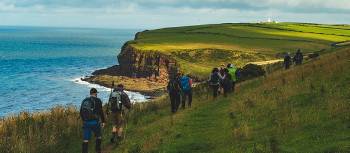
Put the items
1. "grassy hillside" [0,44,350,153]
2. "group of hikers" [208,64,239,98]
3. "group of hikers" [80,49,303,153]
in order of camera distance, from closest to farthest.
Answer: "grassy hillside" [0,44,350,153], "group of hikers" [80,49,303,153], "group of hikers" [208,64,239,98]

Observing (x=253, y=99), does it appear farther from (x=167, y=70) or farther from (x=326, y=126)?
(x=167, y=70)

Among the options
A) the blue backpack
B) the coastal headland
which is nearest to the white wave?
the coastal headland

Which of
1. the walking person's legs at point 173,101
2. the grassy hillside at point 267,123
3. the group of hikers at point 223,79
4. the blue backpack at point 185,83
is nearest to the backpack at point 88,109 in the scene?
the grassy hillside at point 267,123

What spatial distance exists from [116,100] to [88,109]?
→ 3.16m

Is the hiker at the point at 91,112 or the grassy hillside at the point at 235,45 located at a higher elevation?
the hiker at the point at 91,112

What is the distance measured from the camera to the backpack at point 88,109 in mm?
17531

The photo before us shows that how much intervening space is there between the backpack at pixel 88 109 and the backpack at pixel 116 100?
9.40 ft

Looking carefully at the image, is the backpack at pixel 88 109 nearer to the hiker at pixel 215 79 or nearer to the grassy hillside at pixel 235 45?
the hiker at pixel 215 79

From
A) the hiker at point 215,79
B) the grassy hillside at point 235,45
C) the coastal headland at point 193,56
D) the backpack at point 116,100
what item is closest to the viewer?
the backpack at point 116,100

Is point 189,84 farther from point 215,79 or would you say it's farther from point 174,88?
point 215,79

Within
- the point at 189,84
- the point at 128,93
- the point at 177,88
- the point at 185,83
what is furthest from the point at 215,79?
the point at 128,93

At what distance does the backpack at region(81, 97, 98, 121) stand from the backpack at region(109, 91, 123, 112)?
2.87 meters

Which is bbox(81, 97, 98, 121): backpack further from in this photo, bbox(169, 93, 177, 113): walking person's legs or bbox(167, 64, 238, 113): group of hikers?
bbox(169, 93, 177, 113): walking person's legs

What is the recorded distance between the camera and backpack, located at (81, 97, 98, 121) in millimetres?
17531
